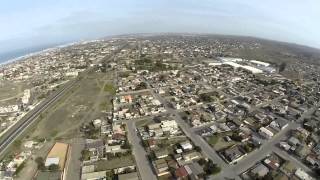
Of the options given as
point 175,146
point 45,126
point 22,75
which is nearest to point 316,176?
point 175,146

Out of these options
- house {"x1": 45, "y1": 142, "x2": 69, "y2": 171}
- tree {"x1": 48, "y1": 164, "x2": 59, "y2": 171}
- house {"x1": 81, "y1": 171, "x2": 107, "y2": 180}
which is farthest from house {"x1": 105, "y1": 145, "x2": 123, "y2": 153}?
tree {"x1": 48, "y1": 164, "x2": 59, "y2": 171}

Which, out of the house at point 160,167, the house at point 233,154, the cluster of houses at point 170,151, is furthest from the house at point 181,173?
the house at point 233,154

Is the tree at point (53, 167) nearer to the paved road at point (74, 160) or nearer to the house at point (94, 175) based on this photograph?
the paved road at point (74, 160)

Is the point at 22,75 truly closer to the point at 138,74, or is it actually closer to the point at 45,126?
the point at 138,74

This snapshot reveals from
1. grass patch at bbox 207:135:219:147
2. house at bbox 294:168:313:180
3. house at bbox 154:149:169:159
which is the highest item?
grass patch at bbox 207:135:219:147

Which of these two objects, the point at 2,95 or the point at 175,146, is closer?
the point at 175,146

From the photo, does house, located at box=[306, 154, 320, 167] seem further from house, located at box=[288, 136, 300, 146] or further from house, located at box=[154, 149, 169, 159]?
house, located at box=[154, 149, 169, 159]

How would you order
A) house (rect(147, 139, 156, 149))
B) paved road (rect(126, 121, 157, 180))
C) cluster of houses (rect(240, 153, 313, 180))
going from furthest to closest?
house (rect(147, 139, 156, 149)), paved road (rect(126, 121, 157, 180)), cluster of houses (rect(240, 153, 313, 180))

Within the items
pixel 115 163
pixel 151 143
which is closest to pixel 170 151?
pixel 151 143
